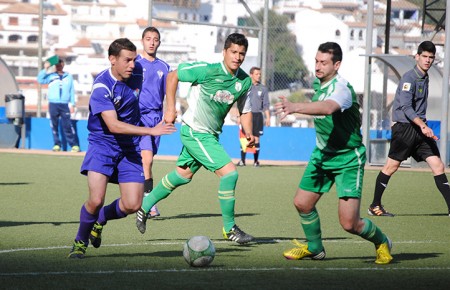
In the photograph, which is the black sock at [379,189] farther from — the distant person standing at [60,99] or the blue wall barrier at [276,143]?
the distant person standing at [60,99]

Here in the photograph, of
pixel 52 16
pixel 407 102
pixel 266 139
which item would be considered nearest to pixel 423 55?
pixel 407 102

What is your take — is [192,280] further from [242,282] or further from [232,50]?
[232,50]

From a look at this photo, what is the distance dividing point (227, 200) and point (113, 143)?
169 centimetres

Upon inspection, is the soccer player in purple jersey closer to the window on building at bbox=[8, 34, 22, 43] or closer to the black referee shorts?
the black referee shorts

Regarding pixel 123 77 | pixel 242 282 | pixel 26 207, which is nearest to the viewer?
pixel 242 282

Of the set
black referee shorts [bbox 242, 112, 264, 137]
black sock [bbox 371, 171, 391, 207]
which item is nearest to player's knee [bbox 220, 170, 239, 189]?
black sock [bbox 371, 171, 391, 207]

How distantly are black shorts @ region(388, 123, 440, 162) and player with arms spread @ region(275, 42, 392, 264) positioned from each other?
4.46m

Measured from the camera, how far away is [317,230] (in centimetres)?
915

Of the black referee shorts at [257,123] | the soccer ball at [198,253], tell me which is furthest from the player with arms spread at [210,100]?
the black referee shorts at [257,123]

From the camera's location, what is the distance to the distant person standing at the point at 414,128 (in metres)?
13.0

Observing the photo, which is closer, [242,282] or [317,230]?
[242,282]

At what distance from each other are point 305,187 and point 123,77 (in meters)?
1.82

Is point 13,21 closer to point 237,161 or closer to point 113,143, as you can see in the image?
point 237,161

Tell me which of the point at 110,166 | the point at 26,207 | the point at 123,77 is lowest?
the point at 26,207
